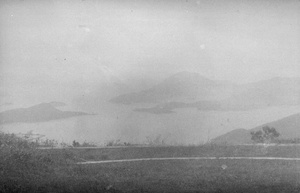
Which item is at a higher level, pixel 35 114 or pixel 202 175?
pixel 35 114

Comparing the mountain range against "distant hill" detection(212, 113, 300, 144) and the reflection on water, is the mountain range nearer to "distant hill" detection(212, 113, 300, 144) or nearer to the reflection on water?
the reflection on water

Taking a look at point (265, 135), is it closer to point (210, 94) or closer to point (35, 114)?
point (210, 94)

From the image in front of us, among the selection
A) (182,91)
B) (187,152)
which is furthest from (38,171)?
(182,91)

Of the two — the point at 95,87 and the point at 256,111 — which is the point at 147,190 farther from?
the point at 256,111

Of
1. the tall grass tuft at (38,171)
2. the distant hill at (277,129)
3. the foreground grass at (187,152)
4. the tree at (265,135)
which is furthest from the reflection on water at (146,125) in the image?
the tall grass tuft at (38,171)

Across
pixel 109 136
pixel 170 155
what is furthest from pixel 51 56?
pixel 170 155

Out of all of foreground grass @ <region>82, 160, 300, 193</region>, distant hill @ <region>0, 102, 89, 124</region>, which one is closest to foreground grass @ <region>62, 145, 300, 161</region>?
foreground grass @ <region>82, 160, 300, 193</region>
